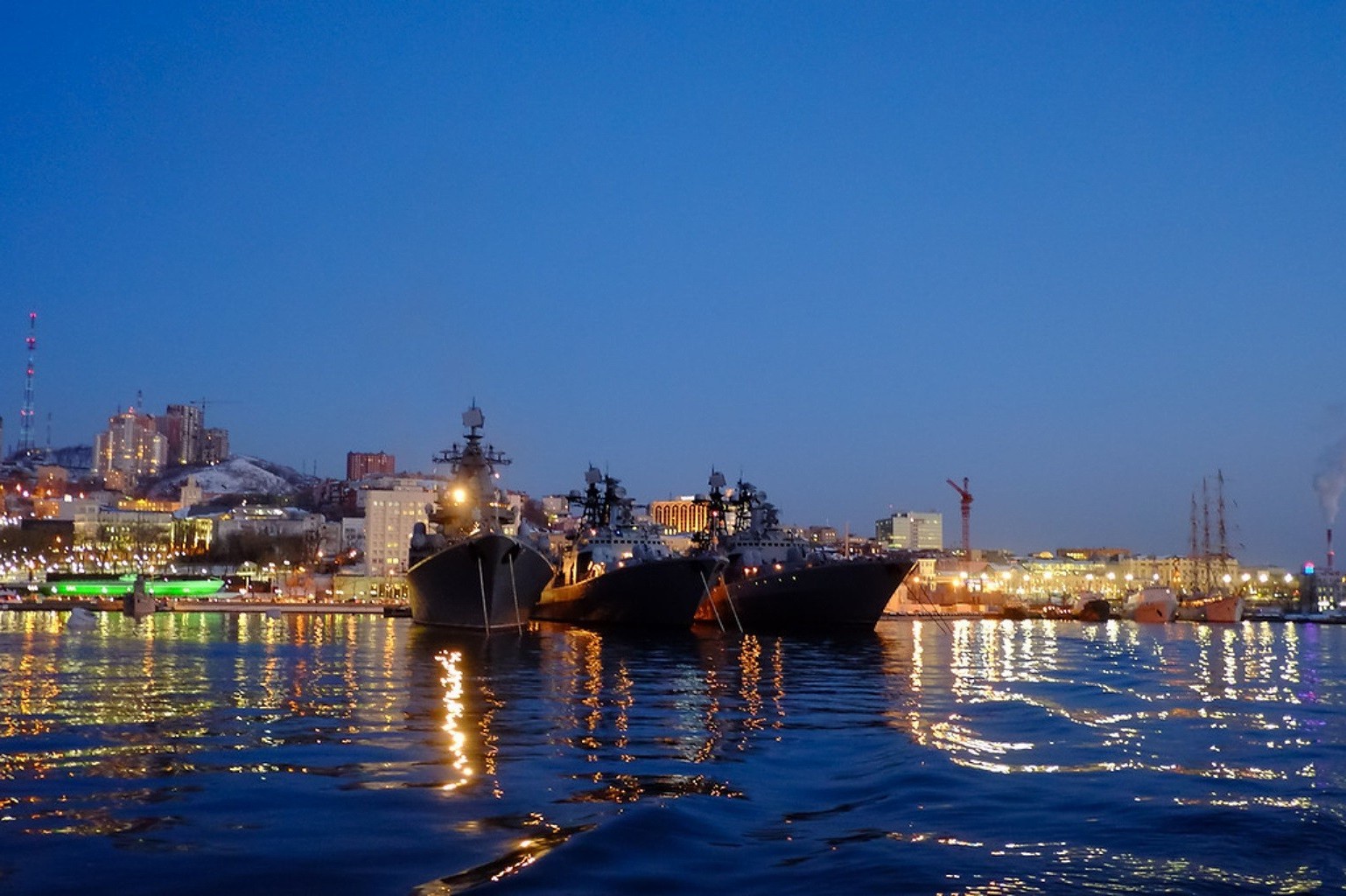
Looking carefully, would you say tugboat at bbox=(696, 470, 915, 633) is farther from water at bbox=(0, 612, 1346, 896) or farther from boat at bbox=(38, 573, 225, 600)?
boat at bbox=(38, 573, 225, 600)

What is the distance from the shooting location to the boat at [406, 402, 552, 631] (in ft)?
205

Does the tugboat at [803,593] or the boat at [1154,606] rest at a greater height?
the tugboat at [803,593]

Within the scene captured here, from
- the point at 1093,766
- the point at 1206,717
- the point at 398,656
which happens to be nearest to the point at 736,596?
the point at 398,656

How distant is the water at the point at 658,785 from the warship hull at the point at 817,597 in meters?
33.6

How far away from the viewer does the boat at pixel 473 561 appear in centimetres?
6250

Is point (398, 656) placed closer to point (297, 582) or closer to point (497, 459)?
point (497, 459)

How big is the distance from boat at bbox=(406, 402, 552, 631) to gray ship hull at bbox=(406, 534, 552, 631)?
0.15 ft

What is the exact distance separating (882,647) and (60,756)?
42263 mm

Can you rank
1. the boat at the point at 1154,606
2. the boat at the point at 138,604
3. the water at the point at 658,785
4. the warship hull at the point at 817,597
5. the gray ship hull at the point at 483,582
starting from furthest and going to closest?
the boat at the point at 1154,606
the boat at the point at 138,604
the warship hull at the point at 817,597
the gray ship hull at the point at 483,582
the water at the point at 658,785

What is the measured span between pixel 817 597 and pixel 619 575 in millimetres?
11657

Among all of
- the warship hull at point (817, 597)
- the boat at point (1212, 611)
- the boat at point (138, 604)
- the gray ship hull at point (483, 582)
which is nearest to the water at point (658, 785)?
the gray ship hull at point (483, 582)

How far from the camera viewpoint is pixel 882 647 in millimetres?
55500

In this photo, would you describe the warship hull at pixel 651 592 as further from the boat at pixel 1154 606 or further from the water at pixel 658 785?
the boat at pixel 1154 606

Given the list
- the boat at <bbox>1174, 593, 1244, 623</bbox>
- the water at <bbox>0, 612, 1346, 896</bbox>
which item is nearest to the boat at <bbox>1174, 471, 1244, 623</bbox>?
the boat at <bbox>1174, 593, 1244, 623</bbox>
